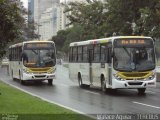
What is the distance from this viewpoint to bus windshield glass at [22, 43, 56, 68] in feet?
108

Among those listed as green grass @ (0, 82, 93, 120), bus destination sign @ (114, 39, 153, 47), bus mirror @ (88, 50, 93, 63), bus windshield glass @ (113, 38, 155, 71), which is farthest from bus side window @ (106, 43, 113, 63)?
green grass @ (0, 82, 93, 120)

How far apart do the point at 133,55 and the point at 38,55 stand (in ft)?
35.3

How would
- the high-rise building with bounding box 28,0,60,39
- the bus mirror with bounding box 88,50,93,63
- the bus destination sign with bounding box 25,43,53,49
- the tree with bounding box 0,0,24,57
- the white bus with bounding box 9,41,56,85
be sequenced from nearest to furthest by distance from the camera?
the tree with bounding box 0,0,24,57
the bus mirror with bounding box 88,50,93,63
the white bus with bounding box 9,41,56,85
the bus destination sign with bounding box 25,43,53,49
the high-rise building with bounding box 28,0,60,39

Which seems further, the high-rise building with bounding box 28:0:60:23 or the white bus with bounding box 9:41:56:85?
the high-rise building with bounding box 28:0:60:23

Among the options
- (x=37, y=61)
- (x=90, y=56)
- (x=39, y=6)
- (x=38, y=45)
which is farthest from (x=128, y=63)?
(x=39, y=6)

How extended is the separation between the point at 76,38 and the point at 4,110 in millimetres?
78039

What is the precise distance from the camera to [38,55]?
3294 centimetres

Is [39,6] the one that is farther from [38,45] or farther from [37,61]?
[37,61]

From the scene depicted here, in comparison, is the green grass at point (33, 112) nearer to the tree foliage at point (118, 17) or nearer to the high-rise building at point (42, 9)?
the tree foliage at point (118, 17)

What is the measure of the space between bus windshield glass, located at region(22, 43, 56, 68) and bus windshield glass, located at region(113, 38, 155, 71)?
32.7 ft

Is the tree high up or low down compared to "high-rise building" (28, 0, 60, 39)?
down

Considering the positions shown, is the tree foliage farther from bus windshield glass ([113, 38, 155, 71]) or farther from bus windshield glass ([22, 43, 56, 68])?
bus windshield glass ([113, 38, 155, 71])

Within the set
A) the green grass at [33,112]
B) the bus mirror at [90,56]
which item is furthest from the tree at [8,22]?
the bus mirror at [90,56]

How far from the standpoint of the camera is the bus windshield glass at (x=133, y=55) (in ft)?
76.6
